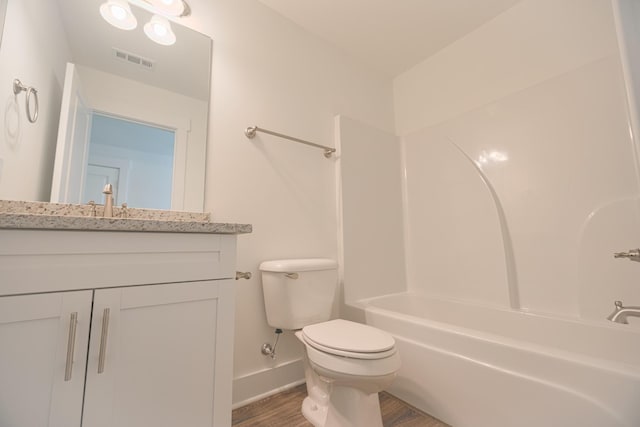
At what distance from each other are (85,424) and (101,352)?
17 centimetres

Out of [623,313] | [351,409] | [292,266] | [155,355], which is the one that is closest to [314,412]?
[351,409]

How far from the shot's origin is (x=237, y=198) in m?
1.45

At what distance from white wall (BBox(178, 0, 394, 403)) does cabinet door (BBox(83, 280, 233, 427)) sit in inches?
21.5

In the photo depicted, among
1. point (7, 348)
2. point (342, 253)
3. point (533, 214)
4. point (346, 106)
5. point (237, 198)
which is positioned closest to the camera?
point (7, 348)

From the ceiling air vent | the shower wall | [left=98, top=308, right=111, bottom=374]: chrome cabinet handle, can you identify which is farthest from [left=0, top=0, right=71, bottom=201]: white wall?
the shower wall

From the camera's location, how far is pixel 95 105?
113 cm

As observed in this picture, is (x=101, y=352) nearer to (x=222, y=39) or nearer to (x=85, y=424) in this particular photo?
(x=85, y=424)

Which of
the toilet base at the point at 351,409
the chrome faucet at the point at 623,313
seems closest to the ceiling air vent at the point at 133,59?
the toilet base at the point at 351,409

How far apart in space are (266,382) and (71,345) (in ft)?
3.37

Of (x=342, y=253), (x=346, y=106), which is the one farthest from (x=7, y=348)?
(x=346, y=106)

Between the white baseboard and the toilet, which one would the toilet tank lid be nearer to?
the toilet

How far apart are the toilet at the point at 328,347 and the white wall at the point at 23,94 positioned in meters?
0.97

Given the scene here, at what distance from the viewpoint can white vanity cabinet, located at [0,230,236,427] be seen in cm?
61

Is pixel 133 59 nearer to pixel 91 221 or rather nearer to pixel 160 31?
pixel 160 31
